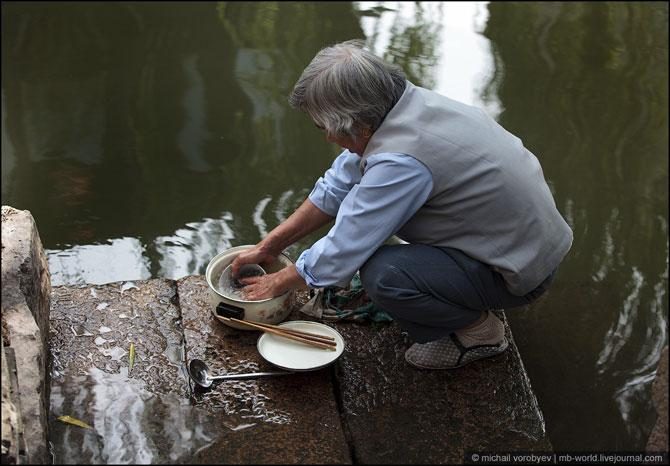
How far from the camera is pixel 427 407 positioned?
3014mm

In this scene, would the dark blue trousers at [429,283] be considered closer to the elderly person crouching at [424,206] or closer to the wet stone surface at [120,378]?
the elderly person crouching at [424,206]

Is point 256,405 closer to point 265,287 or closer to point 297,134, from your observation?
point 265,287

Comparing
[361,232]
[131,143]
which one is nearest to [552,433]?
[361,232]

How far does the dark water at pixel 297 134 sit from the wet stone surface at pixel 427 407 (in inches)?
15.8

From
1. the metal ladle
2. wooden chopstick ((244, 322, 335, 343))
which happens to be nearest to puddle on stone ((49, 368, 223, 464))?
the metal ladle

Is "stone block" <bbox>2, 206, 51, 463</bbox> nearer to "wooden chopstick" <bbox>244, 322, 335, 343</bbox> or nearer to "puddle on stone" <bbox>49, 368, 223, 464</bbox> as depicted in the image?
"puddle on stone" <bbox>49, 368, 223, 464</bbox>

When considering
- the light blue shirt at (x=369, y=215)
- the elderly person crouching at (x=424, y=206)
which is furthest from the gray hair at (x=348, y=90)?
the light blue shirt at (x=369, y=215)

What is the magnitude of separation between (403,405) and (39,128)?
10.5ft

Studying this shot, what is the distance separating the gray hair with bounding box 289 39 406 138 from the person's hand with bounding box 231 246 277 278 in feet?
2.43

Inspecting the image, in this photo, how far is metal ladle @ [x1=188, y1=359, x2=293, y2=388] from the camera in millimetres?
3020

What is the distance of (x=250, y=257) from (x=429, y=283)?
32.2 inches

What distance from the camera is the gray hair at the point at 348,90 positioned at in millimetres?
2746

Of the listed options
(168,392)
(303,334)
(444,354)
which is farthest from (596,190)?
(168,392)

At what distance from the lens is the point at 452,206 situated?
2.84 m
